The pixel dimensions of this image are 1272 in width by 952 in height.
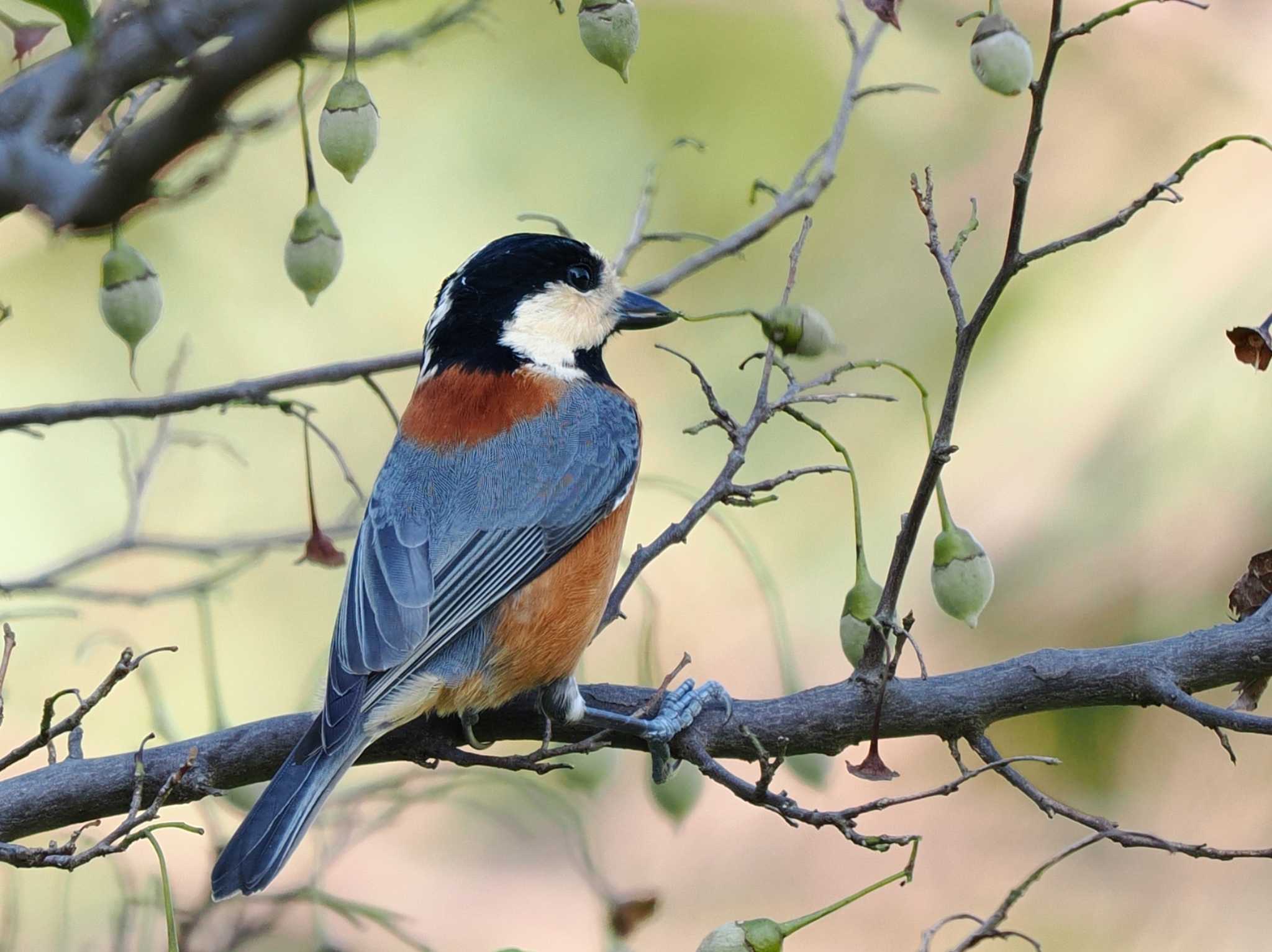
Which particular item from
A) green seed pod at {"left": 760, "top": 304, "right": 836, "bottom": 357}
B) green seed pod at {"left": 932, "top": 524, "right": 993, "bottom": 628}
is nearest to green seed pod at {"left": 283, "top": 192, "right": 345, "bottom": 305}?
green seed pod at {"left": 760, "top": 304, "right": 836, "bottom": 357}

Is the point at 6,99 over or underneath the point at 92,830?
over

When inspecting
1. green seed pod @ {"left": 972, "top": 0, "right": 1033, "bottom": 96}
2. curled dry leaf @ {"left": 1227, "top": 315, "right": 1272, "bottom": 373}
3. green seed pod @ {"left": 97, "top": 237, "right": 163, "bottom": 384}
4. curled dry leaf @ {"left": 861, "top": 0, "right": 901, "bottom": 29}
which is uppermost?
curled dry leaf @ {"left": 861, "top": 0, "right": 901, "bottom": 29}

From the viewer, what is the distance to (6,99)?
1.36m

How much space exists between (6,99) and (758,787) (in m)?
1.22

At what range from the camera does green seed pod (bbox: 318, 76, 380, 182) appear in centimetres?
220

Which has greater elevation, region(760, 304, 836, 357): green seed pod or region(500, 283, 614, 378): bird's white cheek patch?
region(760, 304, 836, 357): green seed pod

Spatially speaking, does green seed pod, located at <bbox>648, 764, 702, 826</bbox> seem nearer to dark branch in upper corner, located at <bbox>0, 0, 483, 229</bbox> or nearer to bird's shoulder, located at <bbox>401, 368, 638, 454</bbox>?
bird's shoulder, located at <bbox>401, 368, 638, 454</bbox>

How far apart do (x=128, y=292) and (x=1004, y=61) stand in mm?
1363

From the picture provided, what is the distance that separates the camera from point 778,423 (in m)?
5.17

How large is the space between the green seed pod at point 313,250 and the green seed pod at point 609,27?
0.59m

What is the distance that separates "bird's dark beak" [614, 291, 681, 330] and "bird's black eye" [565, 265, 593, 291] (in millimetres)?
83

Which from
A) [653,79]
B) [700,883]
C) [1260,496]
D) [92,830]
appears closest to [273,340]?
[653,79]

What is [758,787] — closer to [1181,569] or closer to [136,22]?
[136,22]

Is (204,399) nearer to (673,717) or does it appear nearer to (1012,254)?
(673,717)
